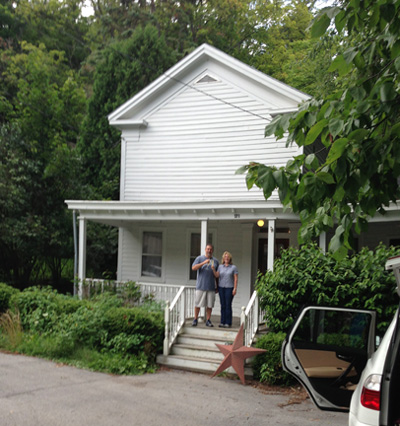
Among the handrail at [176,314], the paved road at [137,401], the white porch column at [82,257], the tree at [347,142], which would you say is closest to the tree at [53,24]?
the white porch column at [82,257]

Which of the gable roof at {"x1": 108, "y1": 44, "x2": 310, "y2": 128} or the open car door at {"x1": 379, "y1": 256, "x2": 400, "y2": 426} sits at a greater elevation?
the gable roof at {"x1": 108, "y1": 44, "x2": 310, "y2": 128}

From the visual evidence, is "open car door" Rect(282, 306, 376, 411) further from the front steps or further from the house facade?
the house facade

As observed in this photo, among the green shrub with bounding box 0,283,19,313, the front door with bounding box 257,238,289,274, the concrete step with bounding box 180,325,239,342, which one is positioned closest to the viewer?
the concrete step with bounding box 180,325,239,342

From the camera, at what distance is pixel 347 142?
13.5ft

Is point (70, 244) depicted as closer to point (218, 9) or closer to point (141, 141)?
point (141, 141)

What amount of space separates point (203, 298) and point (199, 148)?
18.1ft

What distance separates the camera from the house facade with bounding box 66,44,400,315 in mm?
14250

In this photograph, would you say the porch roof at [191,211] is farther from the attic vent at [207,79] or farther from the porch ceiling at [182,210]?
the attic vent at [207,79]

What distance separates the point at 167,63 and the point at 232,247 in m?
12.9

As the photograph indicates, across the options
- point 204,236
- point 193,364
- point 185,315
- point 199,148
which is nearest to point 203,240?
point 204,236

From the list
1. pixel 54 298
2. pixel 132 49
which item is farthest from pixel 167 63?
pixel 54 298

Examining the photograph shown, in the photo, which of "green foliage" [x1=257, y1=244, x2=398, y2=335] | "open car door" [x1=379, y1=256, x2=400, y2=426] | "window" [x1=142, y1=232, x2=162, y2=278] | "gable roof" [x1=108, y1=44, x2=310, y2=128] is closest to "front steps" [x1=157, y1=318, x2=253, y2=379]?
"green foliage" [x1=257, y1=244, x2=398, y2=335]

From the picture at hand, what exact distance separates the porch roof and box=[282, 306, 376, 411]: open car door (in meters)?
6.24

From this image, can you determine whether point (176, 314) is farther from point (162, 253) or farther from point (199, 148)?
point (199, 148)
